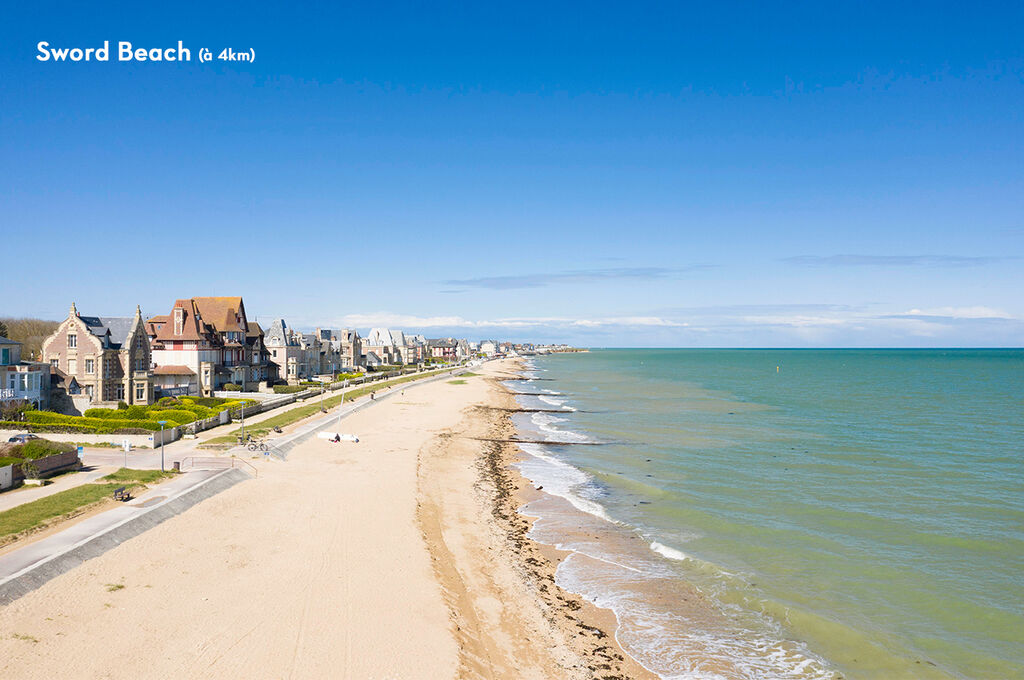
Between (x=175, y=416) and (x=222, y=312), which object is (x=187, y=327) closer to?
(x=222, y=312)

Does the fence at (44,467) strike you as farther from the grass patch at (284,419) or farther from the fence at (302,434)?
the fence at (302,434)

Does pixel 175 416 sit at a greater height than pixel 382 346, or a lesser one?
lesser

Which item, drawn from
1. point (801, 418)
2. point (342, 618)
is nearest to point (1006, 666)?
point (342, 618)

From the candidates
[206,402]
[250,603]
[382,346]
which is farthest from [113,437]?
[382,346]

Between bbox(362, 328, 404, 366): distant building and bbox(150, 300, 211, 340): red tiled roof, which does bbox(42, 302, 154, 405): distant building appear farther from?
bbox(362, 328, 404, 366): distant building

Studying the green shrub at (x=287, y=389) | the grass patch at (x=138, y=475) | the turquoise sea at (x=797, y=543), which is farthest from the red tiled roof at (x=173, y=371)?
the turquoise sea at (x=797, y=543)

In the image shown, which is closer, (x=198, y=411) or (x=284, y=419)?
(x=198, y=411)
